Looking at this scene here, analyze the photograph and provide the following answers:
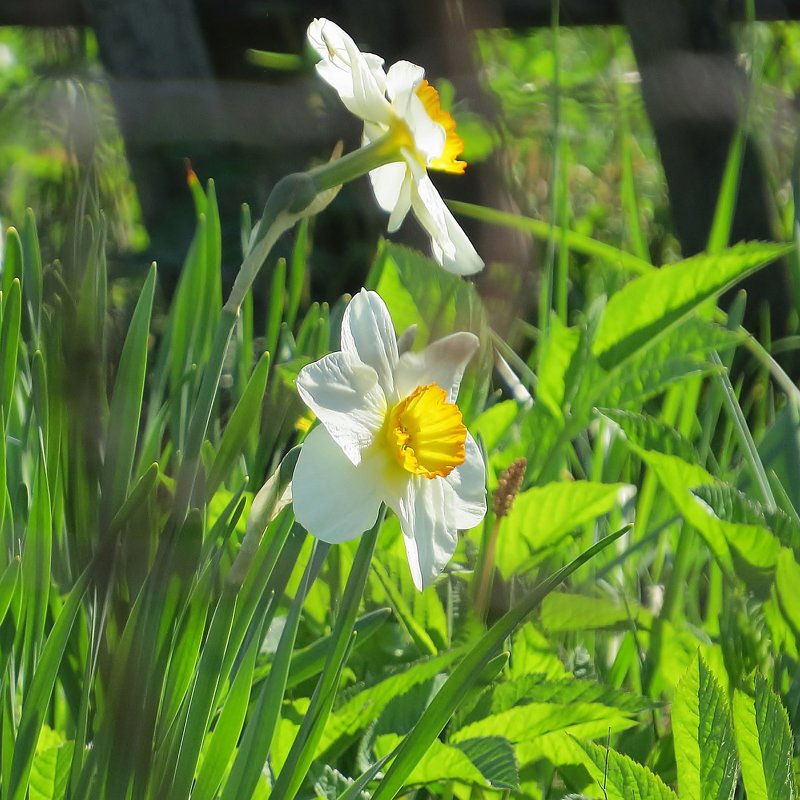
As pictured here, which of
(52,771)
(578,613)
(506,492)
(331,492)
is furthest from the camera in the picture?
(578,613)

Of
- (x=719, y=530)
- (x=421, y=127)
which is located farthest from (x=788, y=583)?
(x=421, y=127)

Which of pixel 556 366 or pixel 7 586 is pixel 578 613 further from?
pixel 7 586

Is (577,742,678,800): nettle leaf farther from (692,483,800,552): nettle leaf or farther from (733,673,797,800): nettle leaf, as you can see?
(692,483,800,552): nettle leaf

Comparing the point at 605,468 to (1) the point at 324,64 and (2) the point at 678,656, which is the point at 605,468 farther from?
(1) the point at 324,64

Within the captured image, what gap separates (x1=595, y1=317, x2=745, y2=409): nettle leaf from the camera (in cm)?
85

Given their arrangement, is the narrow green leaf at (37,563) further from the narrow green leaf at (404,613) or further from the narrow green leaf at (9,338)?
the narrow green leaf at (404,613)

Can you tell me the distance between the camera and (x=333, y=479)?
18.7 inches

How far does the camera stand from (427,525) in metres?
0.52

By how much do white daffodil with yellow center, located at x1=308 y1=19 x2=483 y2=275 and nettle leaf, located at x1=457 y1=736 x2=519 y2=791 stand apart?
0.27m

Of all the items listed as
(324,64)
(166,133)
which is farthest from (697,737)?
(166,133)

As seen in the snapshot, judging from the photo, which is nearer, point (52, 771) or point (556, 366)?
point (52, 771)

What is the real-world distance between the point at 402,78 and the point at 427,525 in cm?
25

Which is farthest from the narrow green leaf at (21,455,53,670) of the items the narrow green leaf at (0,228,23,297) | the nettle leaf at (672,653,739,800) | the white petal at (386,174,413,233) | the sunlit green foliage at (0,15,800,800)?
the nettle leaf at (672,653,739,800)

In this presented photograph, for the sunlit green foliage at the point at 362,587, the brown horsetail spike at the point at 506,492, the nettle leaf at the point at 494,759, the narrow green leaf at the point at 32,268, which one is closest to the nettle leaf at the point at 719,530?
the sunlit green foliage at the point at 362,587
